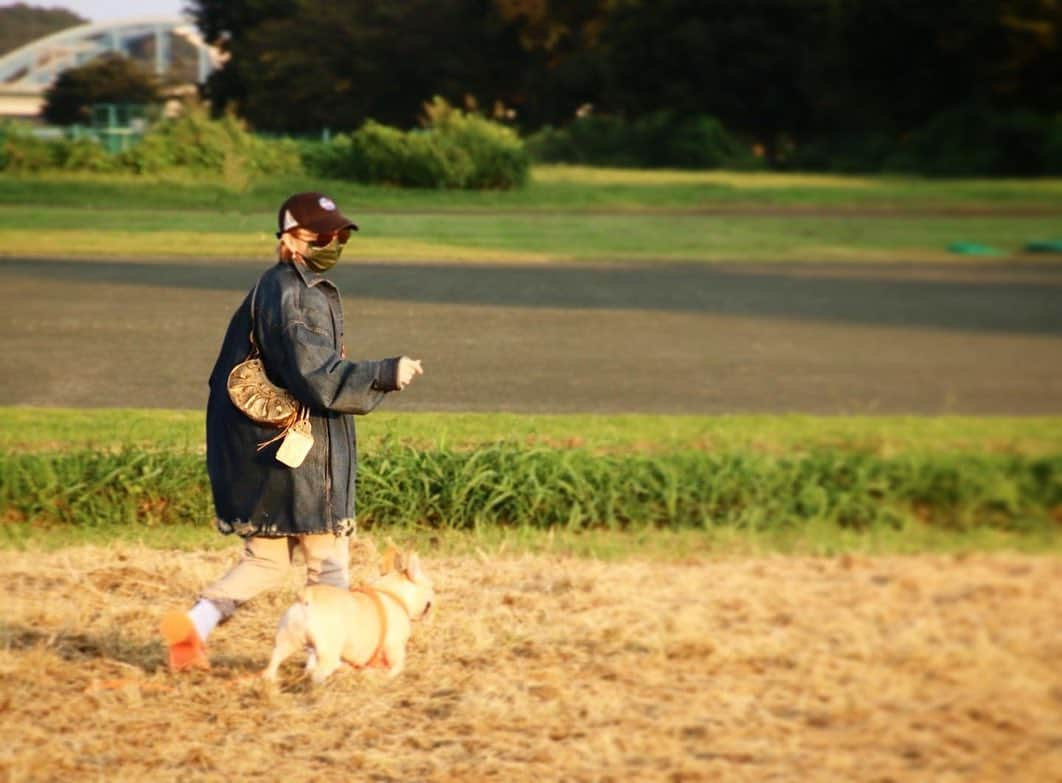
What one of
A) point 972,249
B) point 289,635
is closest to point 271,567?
point 289,635

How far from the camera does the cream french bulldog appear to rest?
4.46m

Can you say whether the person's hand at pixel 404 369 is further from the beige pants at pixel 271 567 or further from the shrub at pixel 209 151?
the shrub at pixel 209 151

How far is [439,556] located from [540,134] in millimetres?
7266

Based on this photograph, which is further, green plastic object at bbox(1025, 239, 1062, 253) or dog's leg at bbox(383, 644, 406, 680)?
dog's leg at bbox(383, 644, 406, 680)

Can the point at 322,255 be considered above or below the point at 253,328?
above

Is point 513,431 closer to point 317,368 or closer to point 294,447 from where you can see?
point 294,447

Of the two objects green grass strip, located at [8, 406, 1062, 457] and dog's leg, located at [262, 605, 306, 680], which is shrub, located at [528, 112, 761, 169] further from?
dog's leg, located at [262, 605, 306, 680]

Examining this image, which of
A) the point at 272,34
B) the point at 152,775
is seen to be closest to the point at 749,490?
the point at 152,775

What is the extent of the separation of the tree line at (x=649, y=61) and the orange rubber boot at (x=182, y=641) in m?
2.44

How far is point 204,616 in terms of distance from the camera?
15.3 feet

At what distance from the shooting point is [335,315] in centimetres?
457

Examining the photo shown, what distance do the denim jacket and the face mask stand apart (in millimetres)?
34

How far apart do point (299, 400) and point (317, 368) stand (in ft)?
0.51

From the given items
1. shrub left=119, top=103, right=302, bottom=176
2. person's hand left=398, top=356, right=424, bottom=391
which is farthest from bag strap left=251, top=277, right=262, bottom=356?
shrub left=119, top=103, right=302, bottom=176
